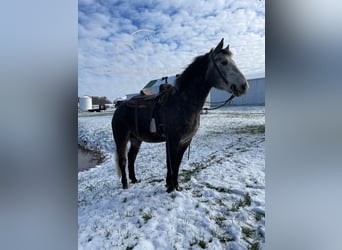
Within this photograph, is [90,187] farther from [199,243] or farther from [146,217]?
[199,243]

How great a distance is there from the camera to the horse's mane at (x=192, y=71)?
5.31 feet

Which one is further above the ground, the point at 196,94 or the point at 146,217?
the point at 196,94

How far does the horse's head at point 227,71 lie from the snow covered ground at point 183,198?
0.19 m

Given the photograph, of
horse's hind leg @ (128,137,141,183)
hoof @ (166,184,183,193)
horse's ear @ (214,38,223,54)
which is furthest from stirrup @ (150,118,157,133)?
horse's ear @ (214,38,223,54)

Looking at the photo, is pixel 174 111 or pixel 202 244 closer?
pixel 202 244

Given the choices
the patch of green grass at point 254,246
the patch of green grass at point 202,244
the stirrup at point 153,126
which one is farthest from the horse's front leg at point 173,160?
the patch of green grass at point 254,246

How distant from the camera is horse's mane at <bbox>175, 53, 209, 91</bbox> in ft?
5.31

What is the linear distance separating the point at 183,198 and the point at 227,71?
1096 mm

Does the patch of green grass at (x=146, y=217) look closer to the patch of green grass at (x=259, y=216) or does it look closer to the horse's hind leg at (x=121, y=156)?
the horse's hind leg at (x=121, y=156)

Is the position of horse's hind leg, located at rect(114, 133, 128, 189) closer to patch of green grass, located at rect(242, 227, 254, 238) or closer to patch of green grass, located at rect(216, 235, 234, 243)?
patch of green grass, located at rect(216, 235, 234, 243)

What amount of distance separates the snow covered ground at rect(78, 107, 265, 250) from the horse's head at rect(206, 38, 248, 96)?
186mm

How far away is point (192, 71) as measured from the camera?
5.60 feet

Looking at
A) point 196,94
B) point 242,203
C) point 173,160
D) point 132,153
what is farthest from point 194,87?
point 242,203
